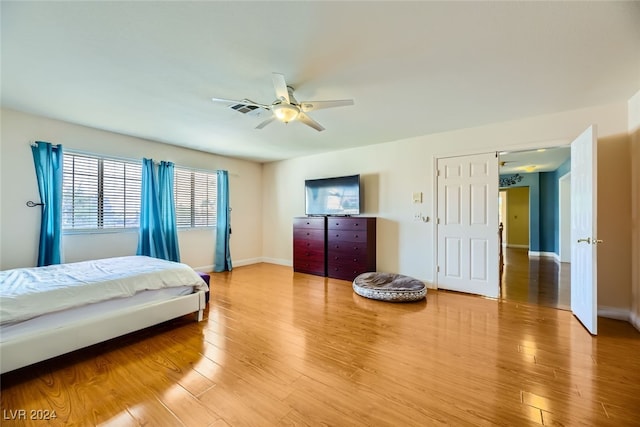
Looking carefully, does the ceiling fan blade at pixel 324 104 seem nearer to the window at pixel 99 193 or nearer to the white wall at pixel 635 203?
the white wall at pixel 635 203

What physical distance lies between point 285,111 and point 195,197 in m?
3.48

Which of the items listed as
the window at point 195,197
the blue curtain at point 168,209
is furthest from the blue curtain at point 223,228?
the blue curtain at point 168,209

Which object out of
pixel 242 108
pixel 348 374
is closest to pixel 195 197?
pixel 242 108

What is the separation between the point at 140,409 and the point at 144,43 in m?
2.45

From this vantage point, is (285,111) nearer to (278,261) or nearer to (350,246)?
(350,246)

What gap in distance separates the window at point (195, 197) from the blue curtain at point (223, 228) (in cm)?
15

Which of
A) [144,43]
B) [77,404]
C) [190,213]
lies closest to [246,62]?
[144,43]

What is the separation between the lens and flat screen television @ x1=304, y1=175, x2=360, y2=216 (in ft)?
14.9

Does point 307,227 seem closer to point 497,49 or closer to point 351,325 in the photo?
point 351,325

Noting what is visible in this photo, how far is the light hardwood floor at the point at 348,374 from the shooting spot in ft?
4.78

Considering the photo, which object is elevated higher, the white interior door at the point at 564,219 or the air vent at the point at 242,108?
the air vent at the point at 242,108

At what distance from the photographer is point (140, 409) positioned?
1.49 metres

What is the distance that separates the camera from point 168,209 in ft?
14.2

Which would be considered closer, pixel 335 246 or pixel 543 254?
pixel 335 246
